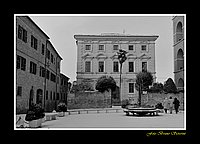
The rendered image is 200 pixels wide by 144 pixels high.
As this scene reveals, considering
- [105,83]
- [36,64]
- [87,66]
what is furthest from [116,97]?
[36,64]

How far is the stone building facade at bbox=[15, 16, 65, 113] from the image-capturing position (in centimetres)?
988

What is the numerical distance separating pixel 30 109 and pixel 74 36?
3182 millimetres

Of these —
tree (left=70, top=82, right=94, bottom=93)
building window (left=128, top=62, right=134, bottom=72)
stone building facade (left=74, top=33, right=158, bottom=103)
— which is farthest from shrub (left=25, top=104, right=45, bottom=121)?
building window (left=128, top=62, right=134, bottom=72)

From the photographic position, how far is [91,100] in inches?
690

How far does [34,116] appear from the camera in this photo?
8.67m

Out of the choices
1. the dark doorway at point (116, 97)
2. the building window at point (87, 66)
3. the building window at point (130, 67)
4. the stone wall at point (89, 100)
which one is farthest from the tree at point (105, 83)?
the building window at point (130, 67)

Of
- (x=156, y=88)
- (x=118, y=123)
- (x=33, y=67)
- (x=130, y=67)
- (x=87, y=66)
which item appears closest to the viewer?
(x=118, y=123)

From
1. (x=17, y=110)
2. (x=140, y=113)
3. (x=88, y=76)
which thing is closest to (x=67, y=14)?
(x=17, y=110)

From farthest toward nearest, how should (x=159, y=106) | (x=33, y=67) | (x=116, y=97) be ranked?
(x=116, y=97)
(x=159, y=106)
(x=33, y=67)

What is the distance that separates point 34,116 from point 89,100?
9.32m

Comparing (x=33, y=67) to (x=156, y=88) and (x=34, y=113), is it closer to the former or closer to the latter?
(x=34, y=113)
